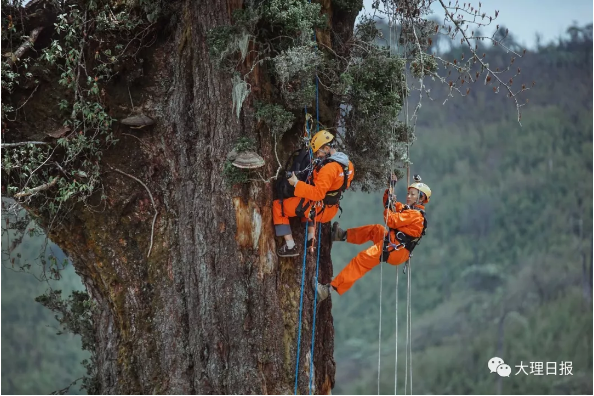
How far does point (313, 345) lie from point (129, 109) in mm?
3012

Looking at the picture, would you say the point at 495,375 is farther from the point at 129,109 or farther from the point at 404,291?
the point at 129,109

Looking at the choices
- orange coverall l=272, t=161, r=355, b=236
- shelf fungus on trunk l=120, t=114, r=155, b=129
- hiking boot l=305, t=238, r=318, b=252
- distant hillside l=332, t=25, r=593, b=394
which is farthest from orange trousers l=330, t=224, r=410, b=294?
distant hillside l=332, t=25, r=593, b=394

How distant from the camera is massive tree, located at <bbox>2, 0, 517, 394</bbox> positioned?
284 inches

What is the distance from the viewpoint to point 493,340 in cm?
3269

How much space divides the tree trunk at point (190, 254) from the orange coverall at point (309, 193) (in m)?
0.10

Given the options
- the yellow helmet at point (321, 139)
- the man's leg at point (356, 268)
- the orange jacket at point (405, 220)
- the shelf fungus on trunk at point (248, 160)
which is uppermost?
the yellow helmet at point (321, 139)

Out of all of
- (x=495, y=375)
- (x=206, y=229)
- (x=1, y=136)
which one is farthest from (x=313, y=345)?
(x=495, y=375)

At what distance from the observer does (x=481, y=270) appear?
35.1 meters

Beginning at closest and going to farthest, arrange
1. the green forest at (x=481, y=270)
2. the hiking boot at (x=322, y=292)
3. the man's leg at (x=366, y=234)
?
the hiking boot at (x=322, y=292) < the man's leg at (x=366, y=234) < the green forest at (x=481, y=270)

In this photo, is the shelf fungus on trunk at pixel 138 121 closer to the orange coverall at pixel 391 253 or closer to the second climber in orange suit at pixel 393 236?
the second climber in orange suit at pixel 393 236

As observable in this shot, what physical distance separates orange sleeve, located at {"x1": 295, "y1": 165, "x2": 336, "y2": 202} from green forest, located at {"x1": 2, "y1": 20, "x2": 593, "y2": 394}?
82.0 ft

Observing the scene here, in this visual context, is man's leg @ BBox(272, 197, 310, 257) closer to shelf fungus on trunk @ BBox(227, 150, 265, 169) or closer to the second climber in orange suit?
shelf fungus on trunk @ BBox(227, 150, 265, 169)

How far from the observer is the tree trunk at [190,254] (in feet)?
23.8

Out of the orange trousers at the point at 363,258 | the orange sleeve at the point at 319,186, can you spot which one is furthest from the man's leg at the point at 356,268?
the orange sleeve at the point at 319,186
